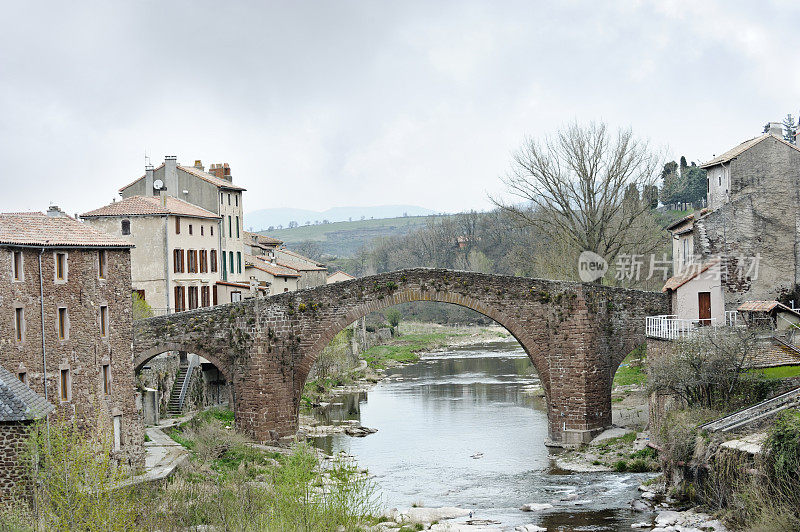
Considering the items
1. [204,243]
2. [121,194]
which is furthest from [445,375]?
[121,194]

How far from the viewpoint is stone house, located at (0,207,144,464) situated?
19.2 metres

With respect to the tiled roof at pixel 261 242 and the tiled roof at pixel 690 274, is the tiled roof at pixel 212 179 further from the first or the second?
the tiled roof at pixel 690 274

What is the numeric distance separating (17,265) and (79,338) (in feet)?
8.03

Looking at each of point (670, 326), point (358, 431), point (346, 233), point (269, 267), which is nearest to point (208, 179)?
point (269, 267)

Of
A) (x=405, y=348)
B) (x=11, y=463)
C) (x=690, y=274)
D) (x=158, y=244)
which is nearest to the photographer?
→ (x=11, y=463)

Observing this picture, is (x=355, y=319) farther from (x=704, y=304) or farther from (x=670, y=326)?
(x=704, y=304)

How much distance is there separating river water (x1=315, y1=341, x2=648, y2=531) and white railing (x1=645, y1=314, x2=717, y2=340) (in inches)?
173

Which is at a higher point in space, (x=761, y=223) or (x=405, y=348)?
(x=761, y=223)

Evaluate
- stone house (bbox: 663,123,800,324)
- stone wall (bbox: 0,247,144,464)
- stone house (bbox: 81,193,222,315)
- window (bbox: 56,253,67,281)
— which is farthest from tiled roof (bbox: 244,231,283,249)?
window (bbox: 56,253,67,281)

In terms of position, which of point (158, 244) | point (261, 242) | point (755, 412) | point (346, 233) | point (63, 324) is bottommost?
point (755, 412)

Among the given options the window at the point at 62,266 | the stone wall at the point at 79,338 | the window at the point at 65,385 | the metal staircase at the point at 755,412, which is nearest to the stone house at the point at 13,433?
the stone wall at the point at 79,338

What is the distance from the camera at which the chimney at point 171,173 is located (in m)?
40.7

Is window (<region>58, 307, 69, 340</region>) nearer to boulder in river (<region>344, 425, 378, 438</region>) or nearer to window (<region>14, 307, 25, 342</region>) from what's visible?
window (<region>14, 307, 25, 342</region>)

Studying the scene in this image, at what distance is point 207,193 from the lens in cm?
4131
